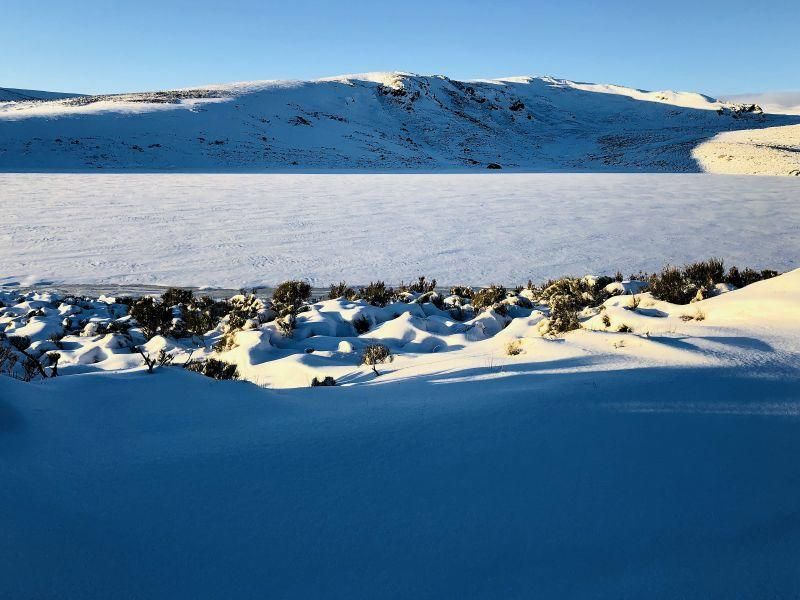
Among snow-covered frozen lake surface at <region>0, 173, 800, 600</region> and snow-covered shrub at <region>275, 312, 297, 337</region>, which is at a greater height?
snow-covered frozen lake surface at <region>0, 173, 800, 600</region>

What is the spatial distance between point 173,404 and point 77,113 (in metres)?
50.9

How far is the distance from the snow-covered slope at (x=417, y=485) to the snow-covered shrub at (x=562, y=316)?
1845mm

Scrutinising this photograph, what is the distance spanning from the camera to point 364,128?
59250 mm

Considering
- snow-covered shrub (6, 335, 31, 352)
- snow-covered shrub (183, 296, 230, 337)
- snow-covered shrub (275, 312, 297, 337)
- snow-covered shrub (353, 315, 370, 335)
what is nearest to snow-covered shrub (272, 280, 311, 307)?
snow-covered shrub (183, 296, 230, 337)

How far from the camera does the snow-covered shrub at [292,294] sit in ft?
23.7

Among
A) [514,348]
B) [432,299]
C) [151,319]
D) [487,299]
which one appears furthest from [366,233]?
[514,348]

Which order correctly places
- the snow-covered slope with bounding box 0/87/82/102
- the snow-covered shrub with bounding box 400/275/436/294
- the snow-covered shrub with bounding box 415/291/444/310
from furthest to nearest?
the snow-covered slope with bounding box 0/87/82/102 → the snow-covered shrub with bounding box 400/275/436/294 → the snow-covered shrub with bounding box 415/291/444/310

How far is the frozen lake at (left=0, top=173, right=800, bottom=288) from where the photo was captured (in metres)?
9.64

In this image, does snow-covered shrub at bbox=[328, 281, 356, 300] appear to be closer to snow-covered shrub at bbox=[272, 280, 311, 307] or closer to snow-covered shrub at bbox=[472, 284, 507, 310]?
snow-covered shrub at bbox=[272, 280, 311, 307]

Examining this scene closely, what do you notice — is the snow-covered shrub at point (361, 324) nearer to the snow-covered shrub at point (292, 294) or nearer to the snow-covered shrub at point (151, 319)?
the snow-covered shrub at point (292, 294)

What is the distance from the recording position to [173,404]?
289 centimetres

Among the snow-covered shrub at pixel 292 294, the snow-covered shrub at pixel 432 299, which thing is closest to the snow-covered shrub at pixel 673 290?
the snow-covered shrub at pixel 432 299

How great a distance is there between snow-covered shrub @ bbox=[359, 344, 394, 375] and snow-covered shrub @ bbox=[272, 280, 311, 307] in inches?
95.9

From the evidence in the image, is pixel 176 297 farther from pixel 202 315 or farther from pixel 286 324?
pixel 286 324
